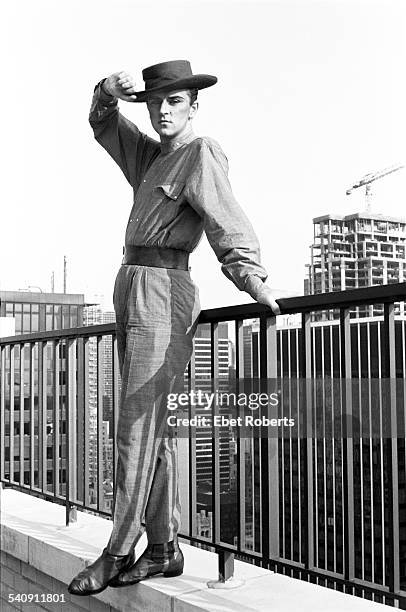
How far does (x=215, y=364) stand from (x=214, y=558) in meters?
0.81

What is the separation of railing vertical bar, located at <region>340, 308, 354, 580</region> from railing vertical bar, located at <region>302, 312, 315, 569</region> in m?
0.12

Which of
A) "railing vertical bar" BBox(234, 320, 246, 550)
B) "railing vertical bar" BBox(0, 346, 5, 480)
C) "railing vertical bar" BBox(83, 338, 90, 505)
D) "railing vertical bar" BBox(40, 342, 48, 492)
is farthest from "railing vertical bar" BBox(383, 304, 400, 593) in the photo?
"railing vertical bar" BBox(0, 346, 5, 480)

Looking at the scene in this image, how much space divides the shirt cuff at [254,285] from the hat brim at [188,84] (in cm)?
69

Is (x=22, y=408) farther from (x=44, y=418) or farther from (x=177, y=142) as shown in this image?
(x=177, y=142)

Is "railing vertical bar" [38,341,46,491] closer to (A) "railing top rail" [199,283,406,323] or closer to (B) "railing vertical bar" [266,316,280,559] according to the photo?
(A) "railing top rail" [199,283,406,323]

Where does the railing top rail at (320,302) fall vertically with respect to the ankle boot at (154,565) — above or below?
above

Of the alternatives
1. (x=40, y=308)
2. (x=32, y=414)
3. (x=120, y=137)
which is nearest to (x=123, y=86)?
(x=120, y=137)

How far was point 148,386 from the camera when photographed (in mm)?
2414

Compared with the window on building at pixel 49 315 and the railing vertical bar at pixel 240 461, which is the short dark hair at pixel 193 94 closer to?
the railing vertical bar at pixel 240 461

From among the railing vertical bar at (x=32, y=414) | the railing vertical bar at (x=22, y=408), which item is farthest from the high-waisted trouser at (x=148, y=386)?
the railing vertical bar at (x=22, y=408)

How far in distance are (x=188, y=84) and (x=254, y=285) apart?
73cm

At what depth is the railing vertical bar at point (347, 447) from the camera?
1942 mm

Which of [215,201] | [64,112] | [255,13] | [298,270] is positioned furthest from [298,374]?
[298,270]

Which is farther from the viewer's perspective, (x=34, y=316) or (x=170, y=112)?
(x=34, y=316)
